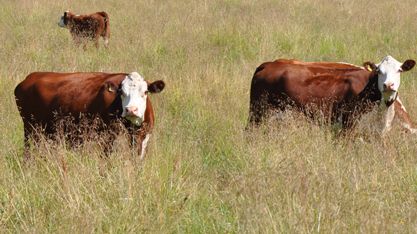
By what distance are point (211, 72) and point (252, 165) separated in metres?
3.31

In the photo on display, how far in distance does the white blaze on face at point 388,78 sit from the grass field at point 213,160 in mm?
321

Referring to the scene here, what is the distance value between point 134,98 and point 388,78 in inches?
97.1

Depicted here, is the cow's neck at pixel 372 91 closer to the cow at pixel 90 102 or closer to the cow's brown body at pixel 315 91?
the cow's brown body at pixel 315 91

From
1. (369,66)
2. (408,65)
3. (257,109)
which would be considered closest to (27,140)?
(257,109)

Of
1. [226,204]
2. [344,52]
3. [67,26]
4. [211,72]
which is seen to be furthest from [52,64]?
[226,204]

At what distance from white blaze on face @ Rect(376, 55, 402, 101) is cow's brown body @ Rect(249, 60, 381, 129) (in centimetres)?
14

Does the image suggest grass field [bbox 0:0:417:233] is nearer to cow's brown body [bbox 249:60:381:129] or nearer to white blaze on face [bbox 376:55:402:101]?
cow's brown body [bbox 249:60:381:129]

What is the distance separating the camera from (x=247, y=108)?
666 cm

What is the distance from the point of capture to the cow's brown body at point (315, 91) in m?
5.75

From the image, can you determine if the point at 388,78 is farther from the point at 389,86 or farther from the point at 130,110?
the point at 130,110

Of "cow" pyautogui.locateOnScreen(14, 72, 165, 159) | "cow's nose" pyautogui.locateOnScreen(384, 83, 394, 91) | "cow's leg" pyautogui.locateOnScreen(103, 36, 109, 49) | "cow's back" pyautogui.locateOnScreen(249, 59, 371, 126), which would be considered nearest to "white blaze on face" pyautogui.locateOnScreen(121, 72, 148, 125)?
"cow" pyautogui.locateOnScreen(14, 72, 165, 159)

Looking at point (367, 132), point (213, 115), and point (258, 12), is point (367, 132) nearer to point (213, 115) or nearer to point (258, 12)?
point (213, 115)

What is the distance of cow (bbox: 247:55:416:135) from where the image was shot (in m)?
5.61

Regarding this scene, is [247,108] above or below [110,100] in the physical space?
below
